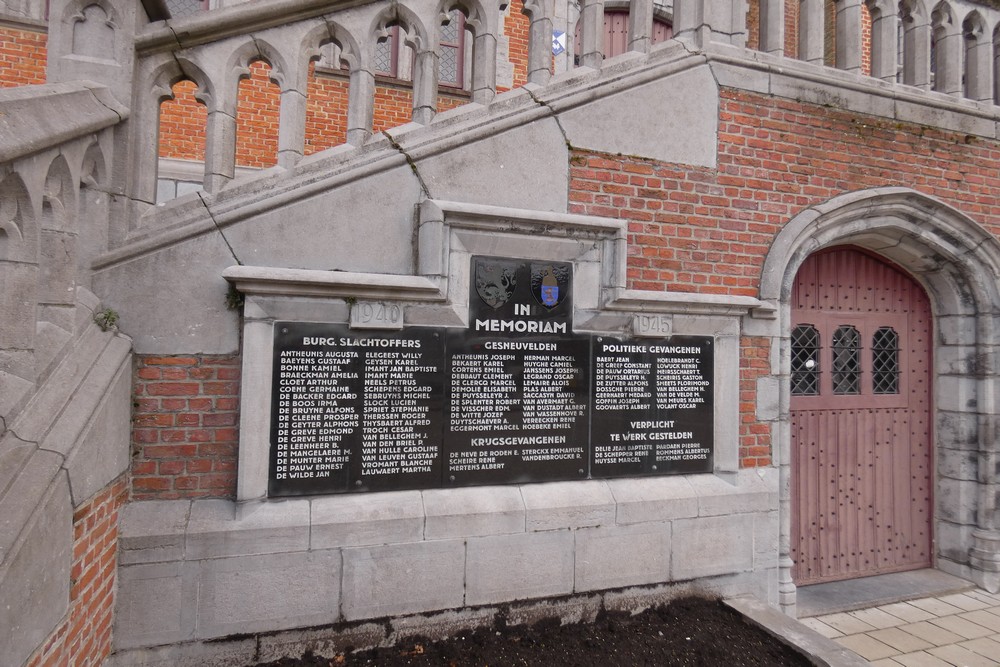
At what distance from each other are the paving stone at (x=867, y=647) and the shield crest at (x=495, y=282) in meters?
3.35

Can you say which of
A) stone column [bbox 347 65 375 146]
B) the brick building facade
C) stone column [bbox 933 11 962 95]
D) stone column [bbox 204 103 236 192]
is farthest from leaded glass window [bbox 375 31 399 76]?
stone column [bbox 933 11 962 95]

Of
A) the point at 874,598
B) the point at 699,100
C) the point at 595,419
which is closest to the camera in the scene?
the point at 595,419

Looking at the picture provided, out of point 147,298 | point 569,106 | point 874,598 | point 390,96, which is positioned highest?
point 390,96

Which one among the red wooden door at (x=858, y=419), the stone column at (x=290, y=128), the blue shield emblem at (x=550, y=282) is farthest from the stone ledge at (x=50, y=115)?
the red wooden door at (x=858, y=419)

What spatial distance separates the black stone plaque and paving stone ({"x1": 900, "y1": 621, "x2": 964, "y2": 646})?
2924 mm

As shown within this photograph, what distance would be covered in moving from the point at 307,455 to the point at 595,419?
192 cm

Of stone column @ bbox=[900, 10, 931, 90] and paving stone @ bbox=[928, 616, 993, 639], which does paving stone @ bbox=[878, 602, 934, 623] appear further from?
stone column @ bbox=[900, 10, 931, 90]

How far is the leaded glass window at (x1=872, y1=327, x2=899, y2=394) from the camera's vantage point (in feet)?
17.5

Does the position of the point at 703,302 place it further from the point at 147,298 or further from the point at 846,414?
the point at 147,298

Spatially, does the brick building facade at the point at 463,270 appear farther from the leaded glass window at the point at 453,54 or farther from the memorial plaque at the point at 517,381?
the leaded glass window at the point at 453,54

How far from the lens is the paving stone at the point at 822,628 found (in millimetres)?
4234

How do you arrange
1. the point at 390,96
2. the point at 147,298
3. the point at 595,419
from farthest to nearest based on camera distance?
the point at 390,96, the point at 595,419, the point at 147,298

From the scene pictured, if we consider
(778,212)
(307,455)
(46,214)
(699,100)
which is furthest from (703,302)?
(46,214)

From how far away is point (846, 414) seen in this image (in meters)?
5.19
